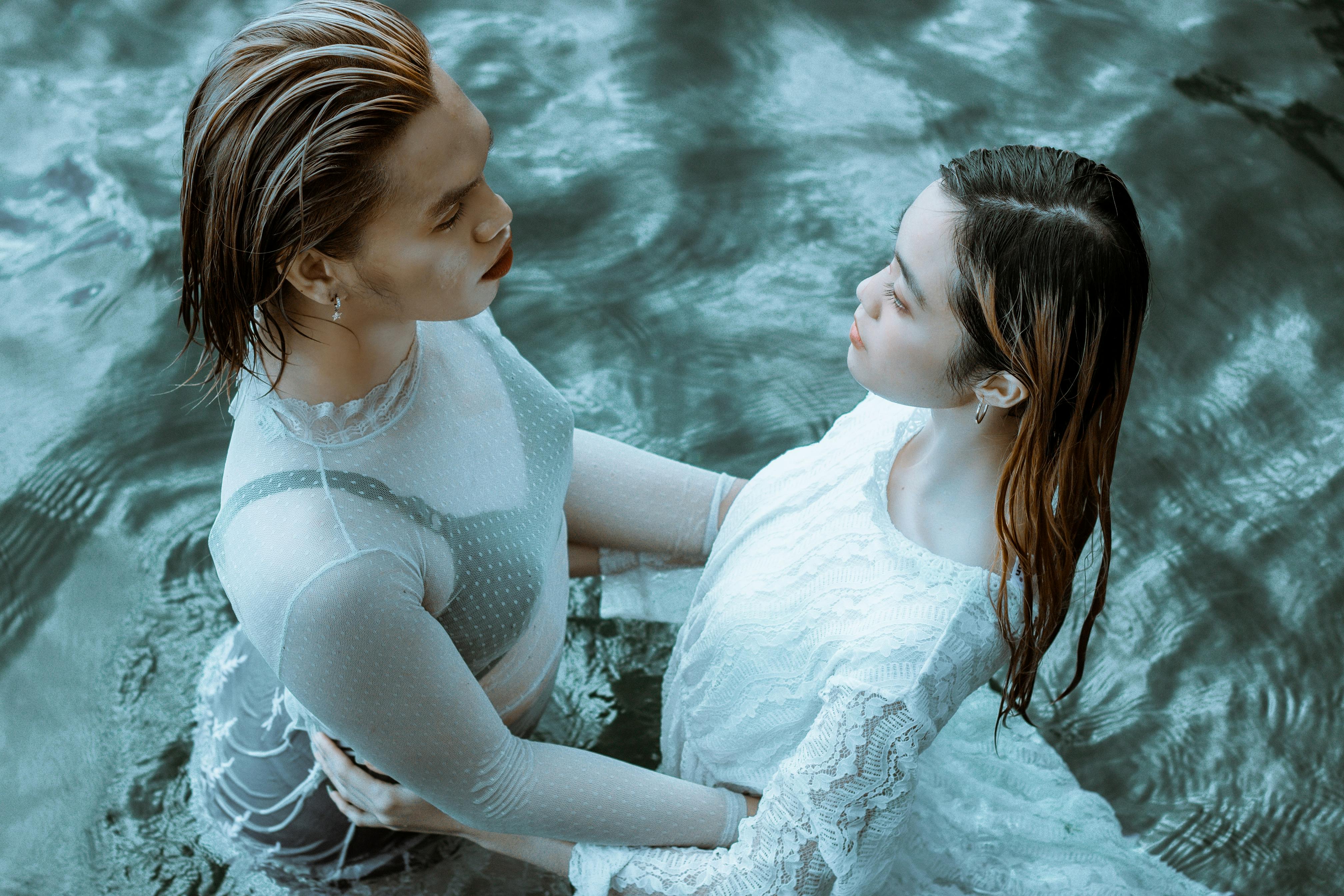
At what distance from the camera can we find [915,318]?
1.58 m

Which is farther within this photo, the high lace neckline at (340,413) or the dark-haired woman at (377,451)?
the high lace neckline at (340,413)

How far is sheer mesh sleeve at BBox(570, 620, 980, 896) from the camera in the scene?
5.03 ft

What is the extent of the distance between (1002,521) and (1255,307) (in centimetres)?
230

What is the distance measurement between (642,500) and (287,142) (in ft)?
3.66

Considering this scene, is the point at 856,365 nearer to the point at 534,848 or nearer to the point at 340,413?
the point at 340,413

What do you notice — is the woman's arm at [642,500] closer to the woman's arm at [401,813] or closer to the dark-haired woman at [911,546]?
the dark-haired woman at [911,546]

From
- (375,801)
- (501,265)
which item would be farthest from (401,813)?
(501,265)

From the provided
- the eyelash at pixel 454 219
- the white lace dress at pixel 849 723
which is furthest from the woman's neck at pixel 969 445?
the eyelash at pixel 454 219

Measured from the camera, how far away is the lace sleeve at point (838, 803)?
5.03 ft

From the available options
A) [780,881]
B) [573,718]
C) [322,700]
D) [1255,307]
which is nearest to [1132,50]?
[1255,307]

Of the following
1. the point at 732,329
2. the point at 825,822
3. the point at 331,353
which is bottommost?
the point at 732,329

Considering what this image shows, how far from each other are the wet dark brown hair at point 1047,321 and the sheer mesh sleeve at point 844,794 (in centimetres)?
16

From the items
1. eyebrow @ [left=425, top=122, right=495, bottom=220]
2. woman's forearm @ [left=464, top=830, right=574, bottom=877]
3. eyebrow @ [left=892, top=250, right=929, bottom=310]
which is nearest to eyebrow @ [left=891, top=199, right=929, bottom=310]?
eyebrow @ [left=892, top=250, right=929, bottom=310]

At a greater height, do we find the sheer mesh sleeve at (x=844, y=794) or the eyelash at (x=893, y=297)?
the eyelash at (x=893, y=297)
